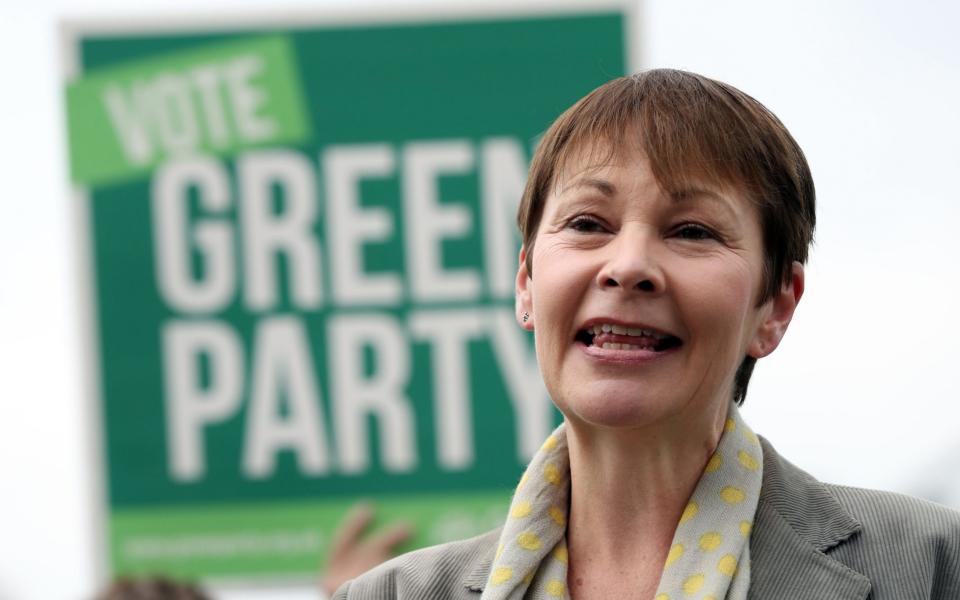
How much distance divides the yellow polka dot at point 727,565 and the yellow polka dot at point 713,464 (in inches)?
6.3

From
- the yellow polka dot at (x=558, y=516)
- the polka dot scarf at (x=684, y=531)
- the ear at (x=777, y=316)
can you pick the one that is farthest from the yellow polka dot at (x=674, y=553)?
the ear at (x=777, y=316)

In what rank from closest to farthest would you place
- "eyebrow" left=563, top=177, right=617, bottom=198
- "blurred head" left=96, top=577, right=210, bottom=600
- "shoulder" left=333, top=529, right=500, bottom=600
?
"eyebrow" left=563, top=177, right=617, bottom=198 → "shoulder" left=333, top=529, right=500, bottom=600 → "blurred head" left=96, top=577, right=210, bottom=600

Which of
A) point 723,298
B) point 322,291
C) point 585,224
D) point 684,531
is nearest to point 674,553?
point 684,531

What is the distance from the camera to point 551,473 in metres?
2.68

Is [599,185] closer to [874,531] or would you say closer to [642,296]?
[642,296]

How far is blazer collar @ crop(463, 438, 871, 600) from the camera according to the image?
2422mm

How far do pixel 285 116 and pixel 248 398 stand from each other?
0.89 metres

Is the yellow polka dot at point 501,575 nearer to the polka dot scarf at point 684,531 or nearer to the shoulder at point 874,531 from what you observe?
the polka dot scarf at point 684,531

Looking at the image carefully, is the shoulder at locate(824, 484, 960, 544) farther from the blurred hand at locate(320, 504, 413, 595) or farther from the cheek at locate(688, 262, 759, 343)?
the blurred hand at locate(320, 504, 413, 595)

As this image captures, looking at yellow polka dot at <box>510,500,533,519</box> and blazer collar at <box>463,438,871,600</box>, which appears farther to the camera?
yellow polka dot at <box>510,500,533,519</box>

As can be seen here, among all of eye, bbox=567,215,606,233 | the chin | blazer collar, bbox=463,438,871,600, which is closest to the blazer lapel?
blazer collar, bbox=463,438,871,600

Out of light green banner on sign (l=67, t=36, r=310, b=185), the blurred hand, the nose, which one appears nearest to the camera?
the nose

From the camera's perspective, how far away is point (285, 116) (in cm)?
533

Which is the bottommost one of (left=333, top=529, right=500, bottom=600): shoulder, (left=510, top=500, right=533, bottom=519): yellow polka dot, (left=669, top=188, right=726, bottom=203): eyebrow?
(left=333, top=529, right=500, bottom=600): shoulder
